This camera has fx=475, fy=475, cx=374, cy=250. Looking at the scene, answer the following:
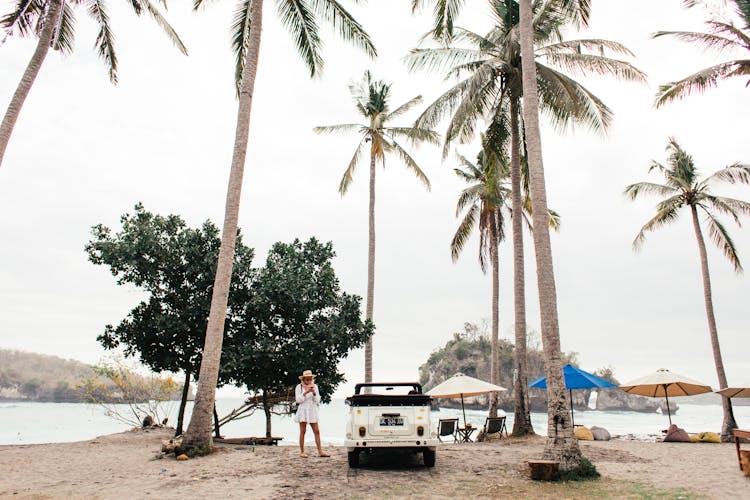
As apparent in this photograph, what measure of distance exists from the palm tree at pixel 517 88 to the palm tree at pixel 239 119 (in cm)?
405

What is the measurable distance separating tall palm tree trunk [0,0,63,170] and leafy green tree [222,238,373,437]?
26.3 feet

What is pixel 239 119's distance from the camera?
13164mm

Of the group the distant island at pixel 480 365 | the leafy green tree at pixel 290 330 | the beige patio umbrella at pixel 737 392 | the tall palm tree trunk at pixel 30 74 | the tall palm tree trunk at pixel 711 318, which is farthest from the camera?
the distant island at pixel 480 365

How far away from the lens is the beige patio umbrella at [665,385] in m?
17.5

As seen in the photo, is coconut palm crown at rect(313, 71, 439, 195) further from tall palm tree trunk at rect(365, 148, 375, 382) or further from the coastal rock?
the coastal rock

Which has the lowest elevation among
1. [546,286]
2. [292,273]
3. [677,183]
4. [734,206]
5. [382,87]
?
[546,286]

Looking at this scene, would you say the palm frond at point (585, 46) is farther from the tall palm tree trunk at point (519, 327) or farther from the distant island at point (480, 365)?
the distant island at point (480, 365)

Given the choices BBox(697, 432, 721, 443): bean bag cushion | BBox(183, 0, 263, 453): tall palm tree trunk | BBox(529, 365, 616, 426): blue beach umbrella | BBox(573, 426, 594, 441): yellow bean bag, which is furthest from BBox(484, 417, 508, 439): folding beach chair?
BBox(183, 0, 263, 453): tall palm tree trunk

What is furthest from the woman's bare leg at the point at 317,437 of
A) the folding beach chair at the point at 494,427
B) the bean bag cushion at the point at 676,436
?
the bean bag cushion at the point at 676,436

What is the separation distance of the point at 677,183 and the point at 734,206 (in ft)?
8.64

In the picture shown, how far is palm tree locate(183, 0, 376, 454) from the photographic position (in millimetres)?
11297

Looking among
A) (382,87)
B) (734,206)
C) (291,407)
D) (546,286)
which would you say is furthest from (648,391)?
(382,87)

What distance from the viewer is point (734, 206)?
74.7ft

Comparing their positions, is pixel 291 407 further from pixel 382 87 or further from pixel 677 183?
pixel 677 183
